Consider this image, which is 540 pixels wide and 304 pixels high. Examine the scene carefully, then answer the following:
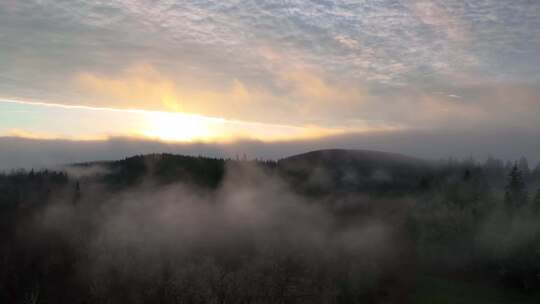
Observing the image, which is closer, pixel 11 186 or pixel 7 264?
pixel 7 264

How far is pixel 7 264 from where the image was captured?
414ft

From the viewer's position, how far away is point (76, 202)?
175 m

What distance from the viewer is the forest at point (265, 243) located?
273 ft

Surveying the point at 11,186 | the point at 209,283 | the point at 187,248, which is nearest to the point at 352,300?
the point at 209,283

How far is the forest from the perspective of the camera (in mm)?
83312

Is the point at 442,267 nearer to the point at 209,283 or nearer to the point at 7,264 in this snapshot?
the point at 209,283

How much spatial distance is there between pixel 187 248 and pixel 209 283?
134 ft

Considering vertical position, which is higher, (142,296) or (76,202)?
(76,202)

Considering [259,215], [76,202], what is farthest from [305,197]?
[76,202]

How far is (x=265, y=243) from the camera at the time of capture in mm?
126938

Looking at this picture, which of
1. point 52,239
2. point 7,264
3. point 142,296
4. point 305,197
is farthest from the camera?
point 305,197

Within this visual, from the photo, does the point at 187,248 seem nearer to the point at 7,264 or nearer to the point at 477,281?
the point at 7,264

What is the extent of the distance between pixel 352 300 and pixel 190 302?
99.6ft

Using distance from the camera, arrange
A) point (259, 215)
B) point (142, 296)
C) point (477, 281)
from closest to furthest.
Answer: point (477, 281), point (142, 296), point (259, 215)
